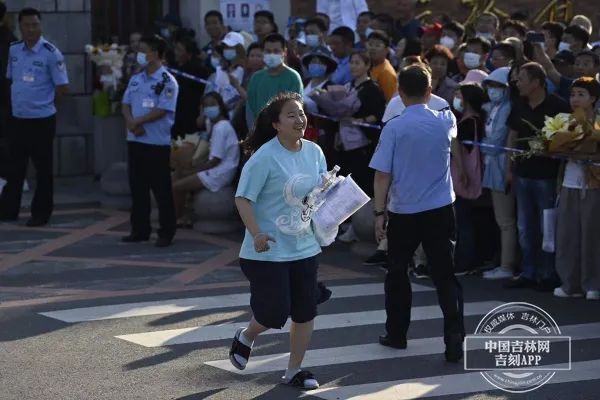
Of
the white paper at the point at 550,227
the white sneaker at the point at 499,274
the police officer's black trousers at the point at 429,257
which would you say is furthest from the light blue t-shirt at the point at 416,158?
the white sneaker at the point at 499,274

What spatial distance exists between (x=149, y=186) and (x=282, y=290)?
5766 millimetres

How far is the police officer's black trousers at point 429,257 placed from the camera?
8578mm

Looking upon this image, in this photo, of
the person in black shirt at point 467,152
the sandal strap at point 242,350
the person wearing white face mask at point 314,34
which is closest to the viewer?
the sandal strap at point 242,350

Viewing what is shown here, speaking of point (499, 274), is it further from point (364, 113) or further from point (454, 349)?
point (454, 349)

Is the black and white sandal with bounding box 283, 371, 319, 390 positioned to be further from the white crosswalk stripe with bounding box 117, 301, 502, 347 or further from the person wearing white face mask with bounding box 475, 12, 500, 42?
the person wearing white face mask with bounding box 475, 12, 500, 42

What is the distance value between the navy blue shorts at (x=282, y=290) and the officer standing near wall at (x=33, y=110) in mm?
6771

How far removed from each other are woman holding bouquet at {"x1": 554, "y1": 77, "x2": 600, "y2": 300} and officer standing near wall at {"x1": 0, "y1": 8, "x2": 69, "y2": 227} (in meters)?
5.82

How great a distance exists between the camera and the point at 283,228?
25.2 ft

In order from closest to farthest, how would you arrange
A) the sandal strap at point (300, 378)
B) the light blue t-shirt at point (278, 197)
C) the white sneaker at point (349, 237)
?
the light blue t-shirt at point (278, 197)
the sandal strap at point (300, 378)
the white sneaker at point (349, 237)

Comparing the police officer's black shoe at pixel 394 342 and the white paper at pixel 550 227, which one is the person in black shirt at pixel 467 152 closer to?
the white paper at pixel 550 227

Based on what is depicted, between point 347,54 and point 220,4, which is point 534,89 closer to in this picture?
point 347,54

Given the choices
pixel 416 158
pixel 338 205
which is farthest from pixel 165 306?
pixel 338 205

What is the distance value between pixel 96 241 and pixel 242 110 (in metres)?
2.08

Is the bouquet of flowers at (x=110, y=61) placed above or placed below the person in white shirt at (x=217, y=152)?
above
